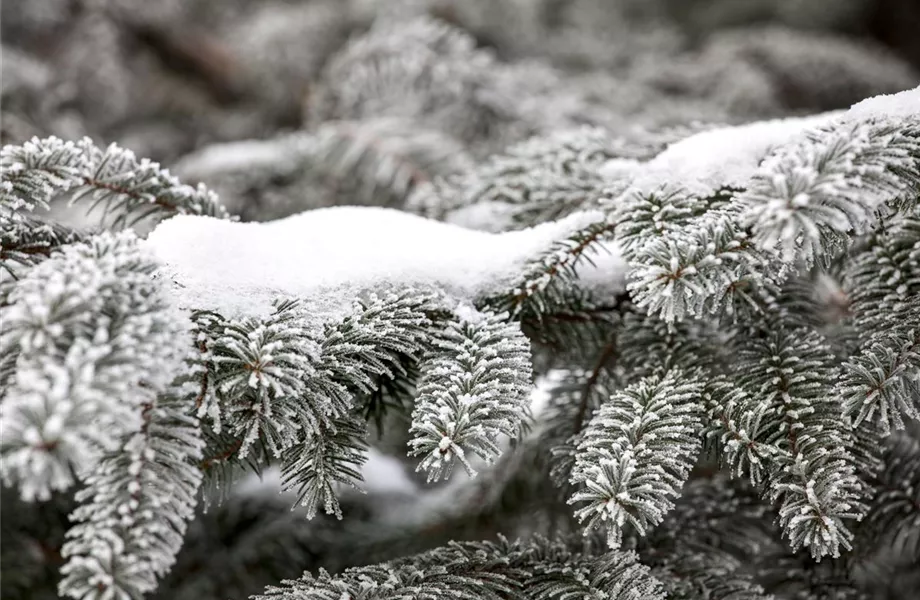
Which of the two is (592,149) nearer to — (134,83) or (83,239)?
(83,239)

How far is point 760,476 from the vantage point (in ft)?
2.16

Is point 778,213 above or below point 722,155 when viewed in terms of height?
below

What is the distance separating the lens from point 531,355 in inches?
31.0

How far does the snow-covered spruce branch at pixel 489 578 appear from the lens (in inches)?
25.6

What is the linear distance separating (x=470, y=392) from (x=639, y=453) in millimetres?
162

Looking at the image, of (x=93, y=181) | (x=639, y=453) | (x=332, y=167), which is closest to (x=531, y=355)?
(x=639, y=453)

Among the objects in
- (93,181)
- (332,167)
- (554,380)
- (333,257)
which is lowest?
(554,380)

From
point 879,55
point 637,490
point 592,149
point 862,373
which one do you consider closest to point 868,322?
point 862,373

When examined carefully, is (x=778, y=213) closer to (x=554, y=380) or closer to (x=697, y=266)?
(x=697, y=266)

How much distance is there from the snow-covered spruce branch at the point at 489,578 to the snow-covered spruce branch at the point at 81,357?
247 mm

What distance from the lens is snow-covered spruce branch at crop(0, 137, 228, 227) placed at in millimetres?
690

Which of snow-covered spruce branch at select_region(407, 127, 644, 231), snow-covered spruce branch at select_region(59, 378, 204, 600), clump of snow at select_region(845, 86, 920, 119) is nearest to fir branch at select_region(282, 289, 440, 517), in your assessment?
snow-covered spruce branch at select_region(59, 378, 204, 600)

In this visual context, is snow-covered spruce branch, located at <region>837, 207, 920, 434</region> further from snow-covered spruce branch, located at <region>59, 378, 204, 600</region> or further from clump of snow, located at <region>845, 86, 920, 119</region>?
snow-covered spruce branch, located at <region>59, 378, 204, 600</region>

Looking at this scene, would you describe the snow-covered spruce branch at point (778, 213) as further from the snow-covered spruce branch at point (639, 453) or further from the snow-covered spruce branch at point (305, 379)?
the snow-covered spruce branch at point (305, 379)
